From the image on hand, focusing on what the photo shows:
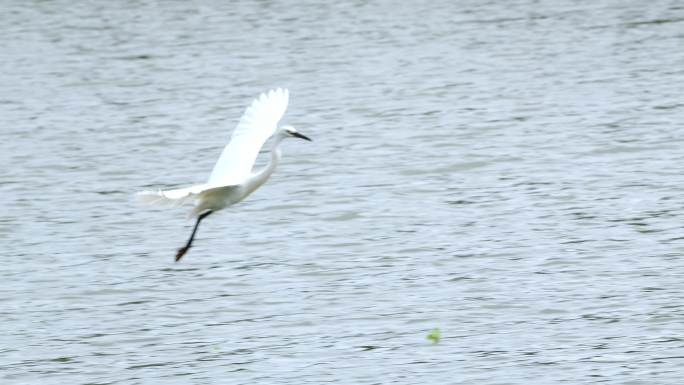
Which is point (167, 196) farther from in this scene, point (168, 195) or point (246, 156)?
point (246, 156)

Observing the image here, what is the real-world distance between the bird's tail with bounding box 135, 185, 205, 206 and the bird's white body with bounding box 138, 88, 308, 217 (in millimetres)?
752

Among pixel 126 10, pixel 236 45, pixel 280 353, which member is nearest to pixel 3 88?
pixel 236 45

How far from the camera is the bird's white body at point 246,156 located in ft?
37.3

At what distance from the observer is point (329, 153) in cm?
1769

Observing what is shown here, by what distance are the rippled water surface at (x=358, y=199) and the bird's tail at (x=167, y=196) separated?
1.07 metres

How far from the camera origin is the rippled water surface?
36.0 feet

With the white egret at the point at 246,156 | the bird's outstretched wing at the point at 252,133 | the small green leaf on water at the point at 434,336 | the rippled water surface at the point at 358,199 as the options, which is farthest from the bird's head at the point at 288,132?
the small green leaf on water at the point at 434,336

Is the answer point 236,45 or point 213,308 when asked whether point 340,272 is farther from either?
point 236,45

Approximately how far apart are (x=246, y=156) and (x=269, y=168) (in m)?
0.55

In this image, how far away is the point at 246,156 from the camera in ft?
38.5

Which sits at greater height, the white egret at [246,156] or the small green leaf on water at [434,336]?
the white egret at [246,156]

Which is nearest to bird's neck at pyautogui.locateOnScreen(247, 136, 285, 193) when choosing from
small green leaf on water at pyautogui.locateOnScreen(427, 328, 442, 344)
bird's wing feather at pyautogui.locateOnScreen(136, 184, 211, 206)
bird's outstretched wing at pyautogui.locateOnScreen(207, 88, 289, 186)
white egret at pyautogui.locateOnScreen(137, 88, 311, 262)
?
white egret at pyautogui.locateOnScreen(137, 88, 311, 262)

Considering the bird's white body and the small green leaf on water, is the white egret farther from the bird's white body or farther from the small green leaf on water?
the small green leaf on water

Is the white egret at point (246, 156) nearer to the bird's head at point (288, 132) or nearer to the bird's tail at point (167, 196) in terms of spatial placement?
the bird's head at point (288, 132)
